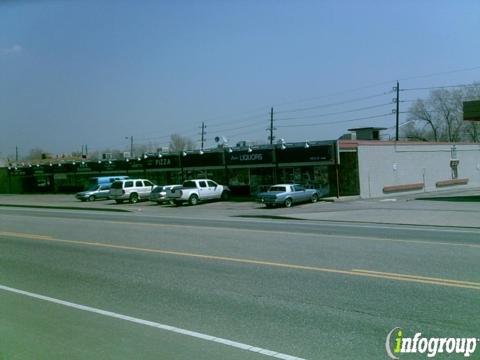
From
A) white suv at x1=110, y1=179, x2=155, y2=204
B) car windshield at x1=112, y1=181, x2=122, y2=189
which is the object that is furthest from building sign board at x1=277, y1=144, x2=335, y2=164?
car windshield at x1=112, y1=181, x2=122, y2=189

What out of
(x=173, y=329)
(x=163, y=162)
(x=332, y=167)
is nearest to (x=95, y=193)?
(x=163, y=162)

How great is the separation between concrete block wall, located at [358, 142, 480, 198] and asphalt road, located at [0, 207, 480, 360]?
24439 mm

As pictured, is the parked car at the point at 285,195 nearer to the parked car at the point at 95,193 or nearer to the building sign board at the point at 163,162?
the building sign board at the point at 163,162

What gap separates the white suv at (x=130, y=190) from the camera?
1681 inches

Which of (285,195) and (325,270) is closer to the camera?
(325,270)

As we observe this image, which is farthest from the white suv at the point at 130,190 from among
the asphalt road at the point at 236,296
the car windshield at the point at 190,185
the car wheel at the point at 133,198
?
the asphalt road at the point at 236,296

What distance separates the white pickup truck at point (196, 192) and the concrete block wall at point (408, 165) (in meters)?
10.6

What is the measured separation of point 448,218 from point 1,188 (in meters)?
65.9

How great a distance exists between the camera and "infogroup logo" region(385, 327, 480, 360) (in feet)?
18.0

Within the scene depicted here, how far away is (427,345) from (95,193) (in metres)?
44.9

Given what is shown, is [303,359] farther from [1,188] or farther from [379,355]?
[1,188]

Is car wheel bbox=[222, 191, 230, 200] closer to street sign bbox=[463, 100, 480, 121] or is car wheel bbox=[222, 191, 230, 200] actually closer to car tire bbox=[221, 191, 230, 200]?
car tire bbox=[221, 191, 230, 200]

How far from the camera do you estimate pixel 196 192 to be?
39.0 m

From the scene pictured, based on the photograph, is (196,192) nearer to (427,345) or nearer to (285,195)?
(285,195)
